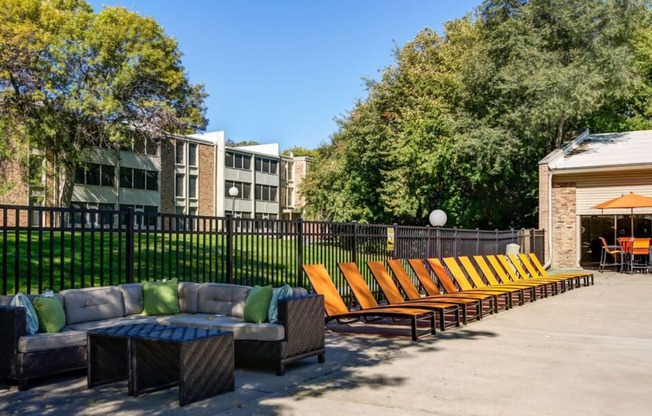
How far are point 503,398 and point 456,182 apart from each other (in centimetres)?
2658

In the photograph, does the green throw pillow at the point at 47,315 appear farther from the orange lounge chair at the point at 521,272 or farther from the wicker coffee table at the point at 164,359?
the orange lounge chair at the point at 521,272

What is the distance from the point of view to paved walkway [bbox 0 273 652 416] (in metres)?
5.36

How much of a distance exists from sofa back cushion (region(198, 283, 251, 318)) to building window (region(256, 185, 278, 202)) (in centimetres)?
5197

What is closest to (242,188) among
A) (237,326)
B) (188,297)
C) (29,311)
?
(188,297)

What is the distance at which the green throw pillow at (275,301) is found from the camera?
7.07 meters

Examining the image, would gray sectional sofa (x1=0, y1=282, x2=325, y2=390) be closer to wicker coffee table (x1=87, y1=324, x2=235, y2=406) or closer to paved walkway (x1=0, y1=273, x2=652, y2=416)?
paved walkway (x1=0, y1=273, x2=652, y2=416)

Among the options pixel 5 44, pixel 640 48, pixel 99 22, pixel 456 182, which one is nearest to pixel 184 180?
pixel 99 22

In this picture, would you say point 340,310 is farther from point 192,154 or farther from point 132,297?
point 192,154

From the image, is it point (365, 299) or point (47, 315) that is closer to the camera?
point (47, 315)

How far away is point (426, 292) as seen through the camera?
1247cm

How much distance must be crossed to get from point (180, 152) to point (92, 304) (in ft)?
143

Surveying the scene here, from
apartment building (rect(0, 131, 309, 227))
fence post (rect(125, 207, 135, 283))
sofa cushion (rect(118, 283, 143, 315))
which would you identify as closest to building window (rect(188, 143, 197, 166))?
apartment building (rect(0, 131, 309, 227))

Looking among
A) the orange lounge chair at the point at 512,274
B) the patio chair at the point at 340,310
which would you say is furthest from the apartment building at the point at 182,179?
the patio chair at the point at 340,310

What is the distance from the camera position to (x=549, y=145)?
95.7ft
